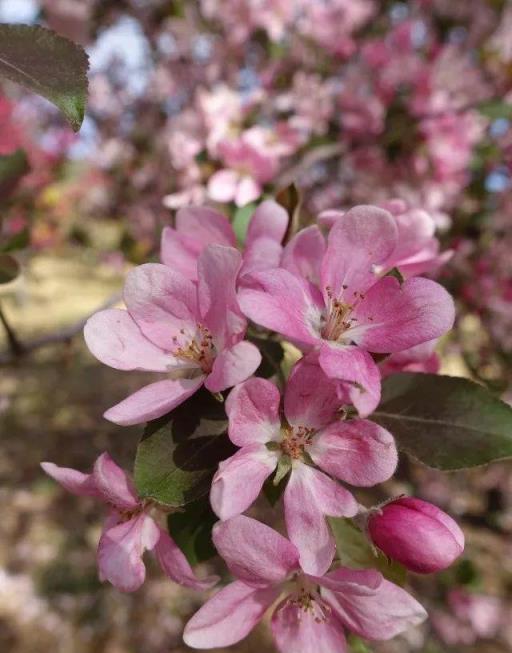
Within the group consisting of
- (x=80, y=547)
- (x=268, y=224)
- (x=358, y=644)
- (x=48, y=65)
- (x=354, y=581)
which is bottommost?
(x=80, y=547)

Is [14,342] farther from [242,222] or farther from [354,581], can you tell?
[354,581]

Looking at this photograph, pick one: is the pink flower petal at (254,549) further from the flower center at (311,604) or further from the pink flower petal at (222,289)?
the pink flower petal at (222,289)

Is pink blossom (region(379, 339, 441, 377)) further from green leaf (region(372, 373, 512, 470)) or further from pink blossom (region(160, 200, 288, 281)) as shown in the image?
pink blossom (region(160, 200, 288, 281))

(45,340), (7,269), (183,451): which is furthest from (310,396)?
(45,340)

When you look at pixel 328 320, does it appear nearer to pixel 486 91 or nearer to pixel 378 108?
pixel 378 108

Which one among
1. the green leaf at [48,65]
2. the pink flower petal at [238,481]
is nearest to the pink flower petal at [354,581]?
the pink flower petal at [238,481]

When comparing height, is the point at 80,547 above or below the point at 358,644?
below
